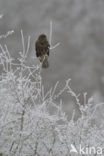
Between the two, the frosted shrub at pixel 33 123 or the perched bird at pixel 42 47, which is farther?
the perched bird at pixel 42 47

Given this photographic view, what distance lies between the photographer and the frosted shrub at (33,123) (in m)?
2.45

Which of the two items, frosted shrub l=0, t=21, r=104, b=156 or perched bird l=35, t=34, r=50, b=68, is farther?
perched bird l=35, t=34, r=50, b=68

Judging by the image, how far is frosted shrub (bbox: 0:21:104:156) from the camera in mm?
2451

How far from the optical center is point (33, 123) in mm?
2518

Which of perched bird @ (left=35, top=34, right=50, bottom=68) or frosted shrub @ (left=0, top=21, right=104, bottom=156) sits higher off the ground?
perched bird @ (left=35, top=34, right=50, bottom=68)

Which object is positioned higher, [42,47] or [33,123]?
[42,47]

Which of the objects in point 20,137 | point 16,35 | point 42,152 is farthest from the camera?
point 16,35

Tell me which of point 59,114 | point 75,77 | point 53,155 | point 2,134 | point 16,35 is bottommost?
point 53,155

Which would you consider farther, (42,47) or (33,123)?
(42,47)

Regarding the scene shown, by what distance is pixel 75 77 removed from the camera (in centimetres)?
1523

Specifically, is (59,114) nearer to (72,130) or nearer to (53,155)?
(72,130)

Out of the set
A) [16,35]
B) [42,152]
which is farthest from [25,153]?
[16,35]

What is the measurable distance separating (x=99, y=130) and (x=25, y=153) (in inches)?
26.8

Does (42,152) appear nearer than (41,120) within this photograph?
No
